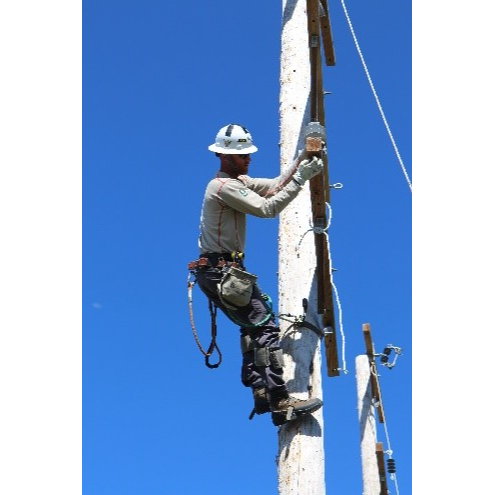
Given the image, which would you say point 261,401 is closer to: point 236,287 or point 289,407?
point 289,407

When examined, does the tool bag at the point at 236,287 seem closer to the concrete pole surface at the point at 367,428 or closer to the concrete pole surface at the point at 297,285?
the concrete pole surface at the point at 297,285

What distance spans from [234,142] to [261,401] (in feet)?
4.72

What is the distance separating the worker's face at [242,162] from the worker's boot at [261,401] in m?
1.24

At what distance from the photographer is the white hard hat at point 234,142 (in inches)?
185

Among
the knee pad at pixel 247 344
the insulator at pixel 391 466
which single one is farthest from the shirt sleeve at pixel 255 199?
the insulator at pixel 391 466

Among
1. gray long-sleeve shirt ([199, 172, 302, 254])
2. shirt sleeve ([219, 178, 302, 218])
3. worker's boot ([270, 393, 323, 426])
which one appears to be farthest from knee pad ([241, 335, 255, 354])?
shirt sleeve ([219, 178, 302, 218])

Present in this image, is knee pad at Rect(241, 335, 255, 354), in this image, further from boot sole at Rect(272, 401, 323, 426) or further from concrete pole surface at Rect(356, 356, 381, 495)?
concrete pole surface at Rect(356, 356, 381, 495)

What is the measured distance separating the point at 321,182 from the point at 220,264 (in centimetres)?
70

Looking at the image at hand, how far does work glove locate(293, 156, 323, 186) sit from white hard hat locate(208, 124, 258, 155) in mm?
519
